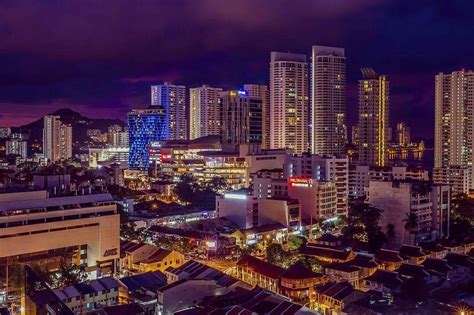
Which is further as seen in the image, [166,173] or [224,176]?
[166,173]

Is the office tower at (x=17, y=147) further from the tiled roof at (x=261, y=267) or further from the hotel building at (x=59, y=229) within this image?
the tiled roof at (x=261, y=267)

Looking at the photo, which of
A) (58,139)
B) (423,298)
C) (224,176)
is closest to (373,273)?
(423,298)

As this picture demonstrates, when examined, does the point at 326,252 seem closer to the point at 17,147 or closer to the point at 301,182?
the point at 301,182

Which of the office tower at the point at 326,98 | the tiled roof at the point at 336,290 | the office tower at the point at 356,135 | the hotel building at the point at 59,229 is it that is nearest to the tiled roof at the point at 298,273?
the tiled roof at the point at 336,290

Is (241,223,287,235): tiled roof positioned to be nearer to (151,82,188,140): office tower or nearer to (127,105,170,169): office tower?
(127,105,170,169): office tower

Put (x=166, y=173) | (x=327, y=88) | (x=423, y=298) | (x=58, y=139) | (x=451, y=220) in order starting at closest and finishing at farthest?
(x=423, y=298)
(x=451, y=220)
(x=166, y=173)
(x=327, y=88)
(x=58, y=139)

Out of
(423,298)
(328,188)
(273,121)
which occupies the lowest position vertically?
(423,298)

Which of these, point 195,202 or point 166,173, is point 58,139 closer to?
point 166,173

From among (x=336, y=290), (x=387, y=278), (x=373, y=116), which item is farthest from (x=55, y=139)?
(x=336, y=290)
